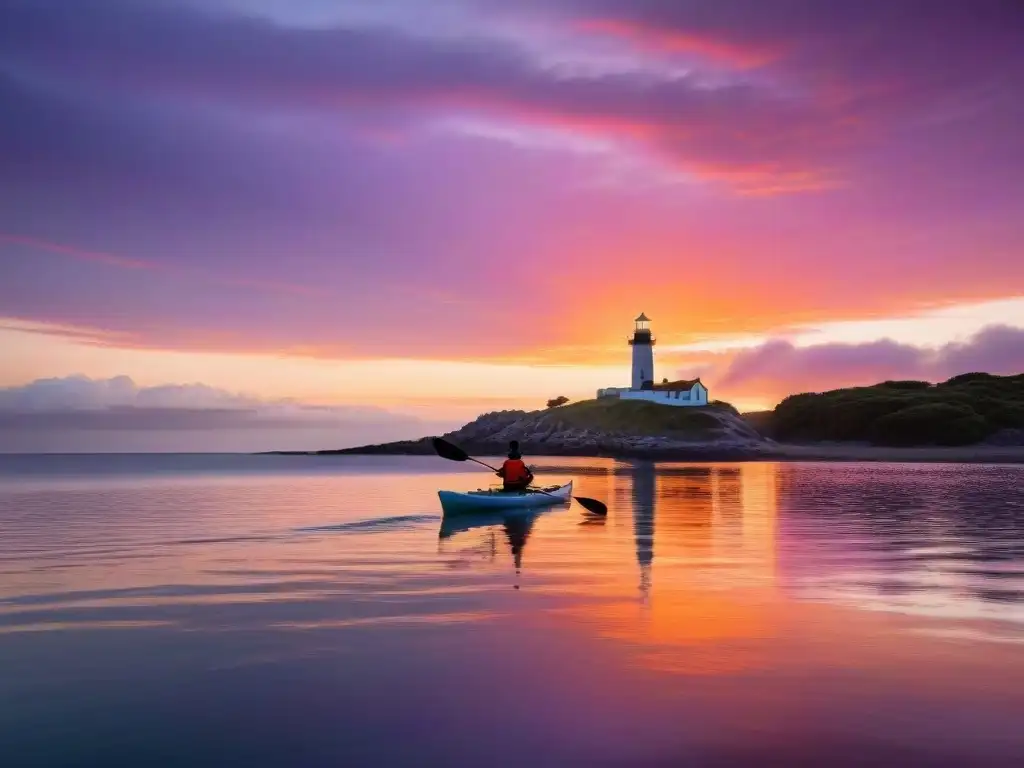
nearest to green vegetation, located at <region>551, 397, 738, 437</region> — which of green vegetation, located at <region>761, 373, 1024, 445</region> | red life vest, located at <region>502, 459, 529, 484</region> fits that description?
green vegetation, located at <region>761, 373, 1024, 445</region>

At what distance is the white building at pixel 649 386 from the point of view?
6570 inches

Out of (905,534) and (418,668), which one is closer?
(418,668)

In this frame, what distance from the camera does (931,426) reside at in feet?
525

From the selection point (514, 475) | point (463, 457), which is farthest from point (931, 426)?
point (514, 475)

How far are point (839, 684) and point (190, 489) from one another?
64062 mm

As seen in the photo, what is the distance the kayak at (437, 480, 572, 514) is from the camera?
123 ft

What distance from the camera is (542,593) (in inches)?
786

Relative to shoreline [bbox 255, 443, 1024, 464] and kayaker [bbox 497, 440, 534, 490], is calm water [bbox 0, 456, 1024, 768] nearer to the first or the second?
kayaker [bbox 497, 440, 534, 490]

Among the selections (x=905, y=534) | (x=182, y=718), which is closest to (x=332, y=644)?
(x=182, y=718)

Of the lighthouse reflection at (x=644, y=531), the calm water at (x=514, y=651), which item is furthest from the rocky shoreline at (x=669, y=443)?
the calm water at (x=514, y=651)

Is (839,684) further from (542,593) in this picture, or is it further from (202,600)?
(202,600)

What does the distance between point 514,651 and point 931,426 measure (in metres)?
163

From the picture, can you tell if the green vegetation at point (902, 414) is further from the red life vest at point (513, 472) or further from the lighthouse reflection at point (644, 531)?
the red life vest at point (513, 472)

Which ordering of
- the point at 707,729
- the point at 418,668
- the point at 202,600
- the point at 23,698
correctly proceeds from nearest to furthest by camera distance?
1. the point at 707,729
2. the point at 23,698
3. the point at 418,668
4. the point at 202,600
